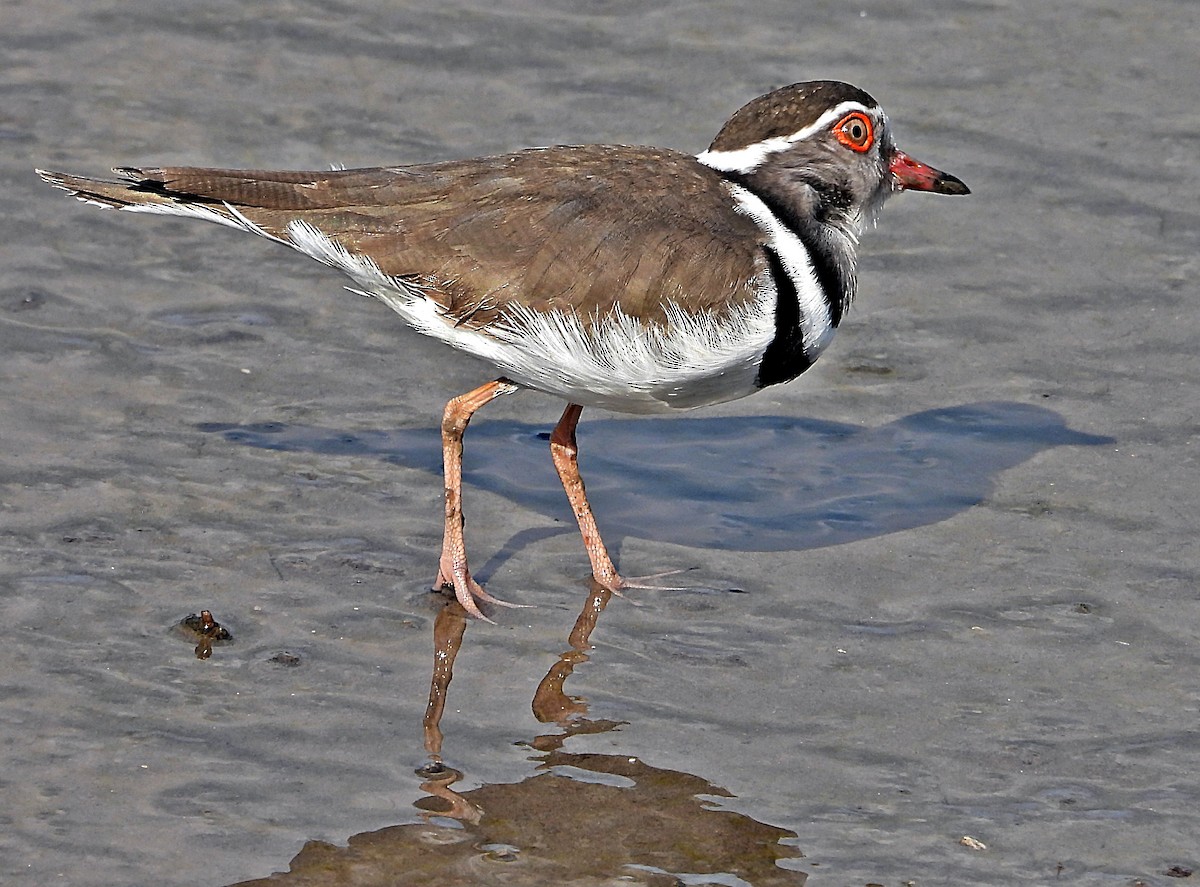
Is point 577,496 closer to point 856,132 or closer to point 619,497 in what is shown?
point 619,497

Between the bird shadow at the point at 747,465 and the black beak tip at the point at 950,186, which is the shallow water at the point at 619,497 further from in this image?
the black beak tip at the point at 950,186

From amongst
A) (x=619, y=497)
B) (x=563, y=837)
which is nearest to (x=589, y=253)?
(x=619, y=497)

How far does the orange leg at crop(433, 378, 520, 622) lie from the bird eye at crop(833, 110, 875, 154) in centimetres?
185

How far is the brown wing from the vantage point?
7.38 metres

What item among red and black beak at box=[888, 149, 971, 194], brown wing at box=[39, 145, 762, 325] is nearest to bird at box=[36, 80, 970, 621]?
brown wing at box=[39, 145, 762, 325]

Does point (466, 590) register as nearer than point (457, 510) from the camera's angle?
Yes

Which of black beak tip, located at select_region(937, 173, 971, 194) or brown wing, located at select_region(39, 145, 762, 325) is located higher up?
black beak tip, located at select_region(937, 173, 971, 194)

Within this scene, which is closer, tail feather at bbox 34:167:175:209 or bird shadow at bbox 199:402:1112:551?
tail feather at bbox 34:167:175:209

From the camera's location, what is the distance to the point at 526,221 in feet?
24.6

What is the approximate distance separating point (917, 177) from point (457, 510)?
2.73 m

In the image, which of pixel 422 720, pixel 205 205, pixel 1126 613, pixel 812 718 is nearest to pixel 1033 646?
pixel 1126 613

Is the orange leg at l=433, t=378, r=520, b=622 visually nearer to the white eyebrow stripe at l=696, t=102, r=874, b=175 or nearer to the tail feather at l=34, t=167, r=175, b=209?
the white eyebrow stripe at l=696, t=102, r=874, b=175

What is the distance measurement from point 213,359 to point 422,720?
10.5ft

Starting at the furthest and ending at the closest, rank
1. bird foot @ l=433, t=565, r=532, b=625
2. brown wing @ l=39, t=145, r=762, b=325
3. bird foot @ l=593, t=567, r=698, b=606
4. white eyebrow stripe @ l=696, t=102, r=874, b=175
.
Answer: white eyebrow stripe @ l=696, t=102, r=874, b=175
bird foot @ l=593, t=567, r=698, b=606
bird foot @ l=433, t=565, r=532, b=625
brown wing @ l=39, t=145, r=762, b=325
